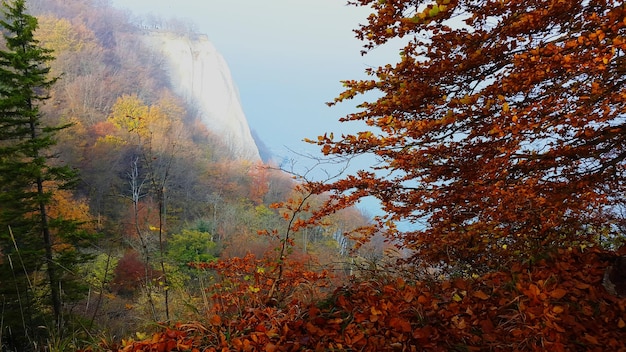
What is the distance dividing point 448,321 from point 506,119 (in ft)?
4.98

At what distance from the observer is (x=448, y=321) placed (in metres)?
1.91

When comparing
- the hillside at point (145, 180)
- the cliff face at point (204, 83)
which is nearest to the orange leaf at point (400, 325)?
the hillside at point (145, 180)

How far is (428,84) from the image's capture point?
3016mm

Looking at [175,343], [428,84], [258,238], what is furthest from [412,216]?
[258,238]

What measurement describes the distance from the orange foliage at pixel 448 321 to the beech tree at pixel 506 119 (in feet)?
2.23

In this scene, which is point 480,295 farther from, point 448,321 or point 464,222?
point 464,222

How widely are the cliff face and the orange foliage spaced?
49.7 m

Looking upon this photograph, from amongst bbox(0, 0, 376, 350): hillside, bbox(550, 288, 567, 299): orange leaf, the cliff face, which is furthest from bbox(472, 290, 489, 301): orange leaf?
the cliff face

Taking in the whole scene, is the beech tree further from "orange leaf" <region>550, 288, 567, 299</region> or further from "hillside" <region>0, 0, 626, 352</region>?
"orange leaf" <region>550, 288, 567, 299</region>

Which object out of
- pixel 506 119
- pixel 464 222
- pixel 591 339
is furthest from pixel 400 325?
pixel 464 222

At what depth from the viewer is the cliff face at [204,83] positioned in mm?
54156

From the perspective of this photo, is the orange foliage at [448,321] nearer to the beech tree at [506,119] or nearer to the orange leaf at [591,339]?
the orange leaf at [591,339]

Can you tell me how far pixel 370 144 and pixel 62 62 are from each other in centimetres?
4190

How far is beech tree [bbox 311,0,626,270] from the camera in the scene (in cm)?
245
